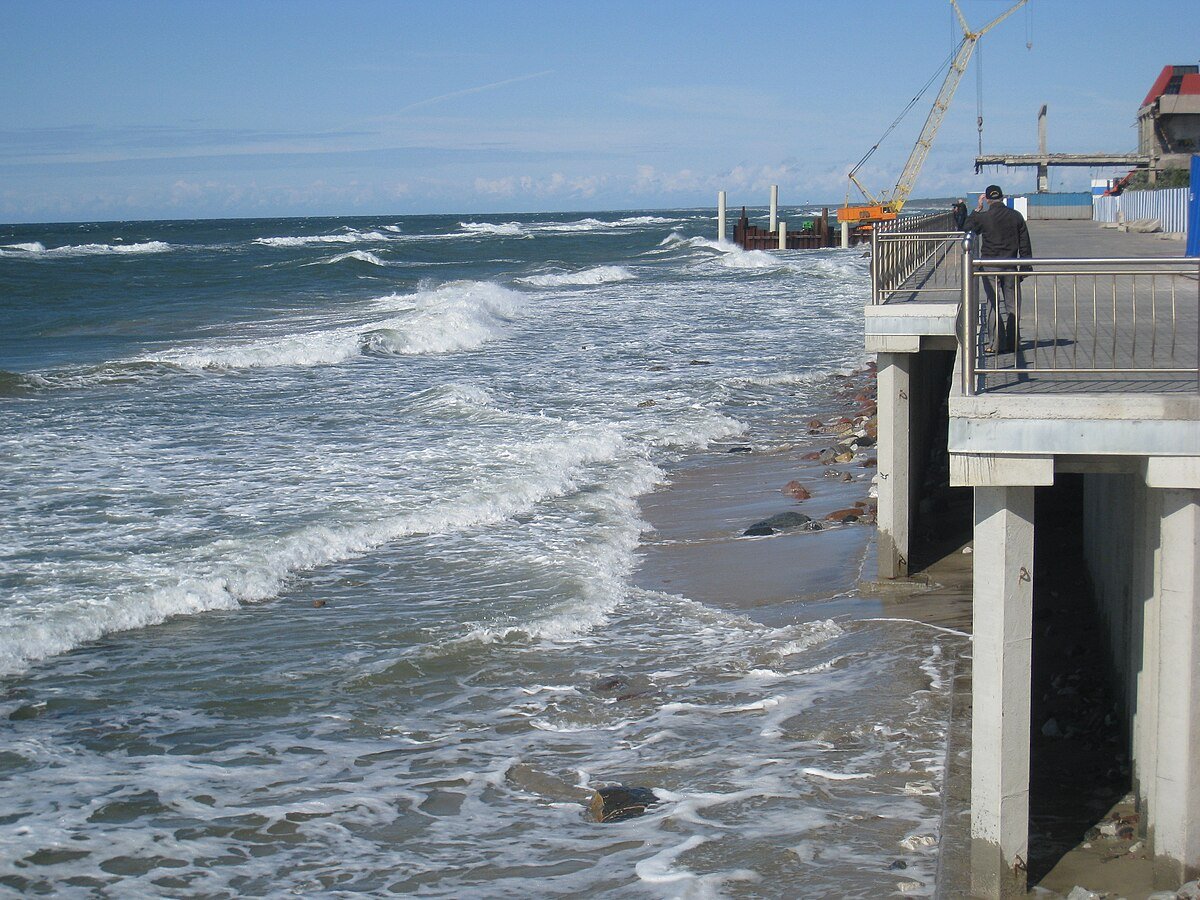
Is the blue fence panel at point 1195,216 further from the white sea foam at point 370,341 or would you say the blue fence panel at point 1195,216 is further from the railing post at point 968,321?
the white sea foam at point 370,341

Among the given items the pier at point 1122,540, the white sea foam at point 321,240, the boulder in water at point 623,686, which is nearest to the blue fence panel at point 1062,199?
the boulder in water at point 623,686

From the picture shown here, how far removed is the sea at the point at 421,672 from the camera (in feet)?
19.0

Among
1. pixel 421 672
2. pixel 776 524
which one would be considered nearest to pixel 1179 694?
pixel 421 672

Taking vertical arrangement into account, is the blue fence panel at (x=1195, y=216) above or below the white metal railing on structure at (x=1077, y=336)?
above

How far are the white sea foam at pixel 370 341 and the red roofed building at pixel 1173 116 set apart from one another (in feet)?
129

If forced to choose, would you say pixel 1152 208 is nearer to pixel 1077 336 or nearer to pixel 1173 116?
pixel 1077 336

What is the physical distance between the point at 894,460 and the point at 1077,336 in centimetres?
331

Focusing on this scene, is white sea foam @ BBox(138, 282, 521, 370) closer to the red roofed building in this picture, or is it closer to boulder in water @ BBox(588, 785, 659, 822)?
boulder in water @ BBox(588, 785, 659, 822)

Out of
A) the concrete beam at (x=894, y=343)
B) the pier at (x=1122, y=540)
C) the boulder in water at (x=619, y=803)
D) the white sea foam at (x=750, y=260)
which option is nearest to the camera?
the pier at (x=1122, y=540)

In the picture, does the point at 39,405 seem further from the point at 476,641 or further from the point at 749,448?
the point at 476,641

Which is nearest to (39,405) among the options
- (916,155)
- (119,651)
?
(119,651)

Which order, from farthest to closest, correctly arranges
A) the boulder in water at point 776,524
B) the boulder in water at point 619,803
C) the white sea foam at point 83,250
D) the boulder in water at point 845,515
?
1. the white sea foam at point 83,250
2. the boulder in water at point 845,515
3. the boulder in water at point 776,524
4. the boulder in water at point 619,803

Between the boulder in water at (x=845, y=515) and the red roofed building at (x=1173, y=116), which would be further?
the red roofed building at (x=1173, y=116)

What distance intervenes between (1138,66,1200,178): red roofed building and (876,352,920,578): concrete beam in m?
54.6
